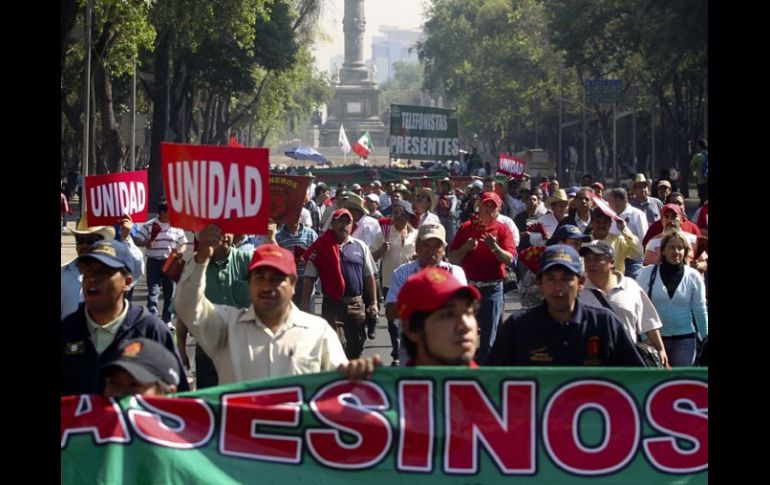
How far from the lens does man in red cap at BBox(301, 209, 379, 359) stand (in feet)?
37.4

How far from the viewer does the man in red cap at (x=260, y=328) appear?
6.14 meters

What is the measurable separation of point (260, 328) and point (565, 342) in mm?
1370

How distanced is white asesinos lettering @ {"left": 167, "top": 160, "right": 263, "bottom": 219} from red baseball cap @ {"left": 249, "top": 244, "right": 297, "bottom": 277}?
9.5 inches

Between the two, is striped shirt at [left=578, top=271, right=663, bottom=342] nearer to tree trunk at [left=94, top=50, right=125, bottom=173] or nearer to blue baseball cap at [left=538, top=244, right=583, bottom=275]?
blue baseball cap at [left=538, top=244, right=583, bottom=275]

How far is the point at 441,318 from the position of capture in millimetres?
5336

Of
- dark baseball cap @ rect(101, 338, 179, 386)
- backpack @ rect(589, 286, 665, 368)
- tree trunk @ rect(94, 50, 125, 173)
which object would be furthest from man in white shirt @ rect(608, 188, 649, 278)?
tree trunk @ rect(94, 50, 125, 173)

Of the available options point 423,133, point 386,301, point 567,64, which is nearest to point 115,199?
point 386,301

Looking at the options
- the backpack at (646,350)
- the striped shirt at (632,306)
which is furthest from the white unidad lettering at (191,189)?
the striped shirt at (632,306)

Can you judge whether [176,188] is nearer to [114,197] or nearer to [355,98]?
[114,197]
